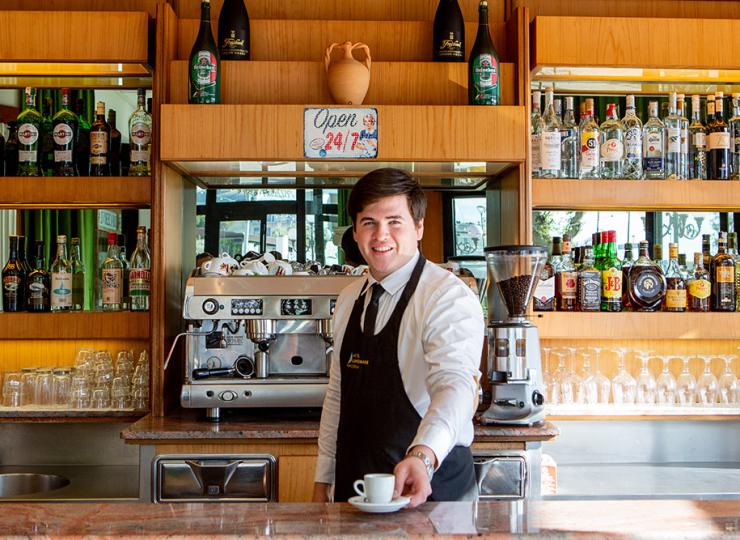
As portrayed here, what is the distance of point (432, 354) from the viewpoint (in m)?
2.03

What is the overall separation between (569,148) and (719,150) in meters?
0.61

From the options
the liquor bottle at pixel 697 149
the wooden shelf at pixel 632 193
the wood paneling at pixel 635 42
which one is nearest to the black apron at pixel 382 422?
the wooden shelf at pixel 632 193

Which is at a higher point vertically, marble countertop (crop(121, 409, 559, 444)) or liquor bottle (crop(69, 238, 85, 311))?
liquor bottle (crop(69, 238, 85, 311))

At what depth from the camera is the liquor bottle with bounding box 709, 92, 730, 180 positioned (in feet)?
11.4

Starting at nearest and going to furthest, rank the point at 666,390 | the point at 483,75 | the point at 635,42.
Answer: the point at 483,75
the point at 635,42
the point at 666,390

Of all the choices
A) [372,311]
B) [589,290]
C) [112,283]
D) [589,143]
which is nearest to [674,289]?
[589,290]

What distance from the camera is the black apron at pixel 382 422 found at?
219cm

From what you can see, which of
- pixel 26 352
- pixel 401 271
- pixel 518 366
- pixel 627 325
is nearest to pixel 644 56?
pixel 627 325

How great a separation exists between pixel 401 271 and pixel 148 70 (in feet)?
5.52

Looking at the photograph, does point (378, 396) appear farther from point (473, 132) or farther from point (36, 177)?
point (36, 177)

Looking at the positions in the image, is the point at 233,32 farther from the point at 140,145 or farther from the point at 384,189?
the point at 384,189

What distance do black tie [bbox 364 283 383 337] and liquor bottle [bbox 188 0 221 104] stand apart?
1288mm

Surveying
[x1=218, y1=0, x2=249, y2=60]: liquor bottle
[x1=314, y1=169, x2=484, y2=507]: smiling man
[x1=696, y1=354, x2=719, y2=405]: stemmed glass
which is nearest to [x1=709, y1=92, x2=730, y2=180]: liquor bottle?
[x1=696, y1=354, x2=719, y2=405]: stemmed glass

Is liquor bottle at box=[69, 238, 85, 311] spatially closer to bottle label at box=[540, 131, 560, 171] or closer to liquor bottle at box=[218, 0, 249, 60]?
liquor bottle at box=[218, 0, 249, 60]
